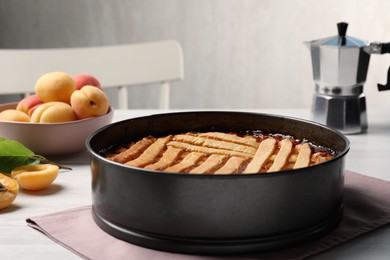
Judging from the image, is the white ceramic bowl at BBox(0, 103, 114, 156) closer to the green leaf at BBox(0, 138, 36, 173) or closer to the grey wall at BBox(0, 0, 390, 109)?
the green leaf at BBox(0, 138, 36, 173)

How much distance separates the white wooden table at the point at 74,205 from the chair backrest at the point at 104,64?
889 millimetres

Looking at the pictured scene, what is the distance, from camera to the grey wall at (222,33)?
3625 millimetres

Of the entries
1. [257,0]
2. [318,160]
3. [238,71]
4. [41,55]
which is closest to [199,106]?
[238,71]

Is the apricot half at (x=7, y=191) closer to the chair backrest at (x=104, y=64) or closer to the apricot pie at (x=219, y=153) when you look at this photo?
the apricot pie at (x=219, y=153)

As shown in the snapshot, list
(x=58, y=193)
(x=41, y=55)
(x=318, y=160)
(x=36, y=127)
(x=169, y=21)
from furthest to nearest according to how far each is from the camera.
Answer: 1. (x=169, y=21)
2. (x=41, y=55)
3. (x=36, y=127)
4. (x=58, y=193)
5. (x=318, y=160)

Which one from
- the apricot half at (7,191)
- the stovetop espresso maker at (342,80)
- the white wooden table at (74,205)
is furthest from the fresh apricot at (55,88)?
the stovetop espresso maker at (342,80)

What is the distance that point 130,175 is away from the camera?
0.98 metres

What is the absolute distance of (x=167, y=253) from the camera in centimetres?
98

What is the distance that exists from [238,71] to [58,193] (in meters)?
2.58

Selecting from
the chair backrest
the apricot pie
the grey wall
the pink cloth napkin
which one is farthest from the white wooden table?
the grey wall

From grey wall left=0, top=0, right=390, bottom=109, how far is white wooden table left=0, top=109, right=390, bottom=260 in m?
2.01

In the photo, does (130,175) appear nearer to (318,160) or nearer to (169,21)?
(318,160)

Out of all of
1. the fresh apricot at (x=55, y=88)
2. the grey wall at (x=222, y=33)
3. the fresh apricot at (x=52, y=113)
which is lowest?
the grey wall at (x=222, y=33)

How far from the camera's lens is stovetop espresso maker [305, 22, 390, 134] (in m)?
1.75
